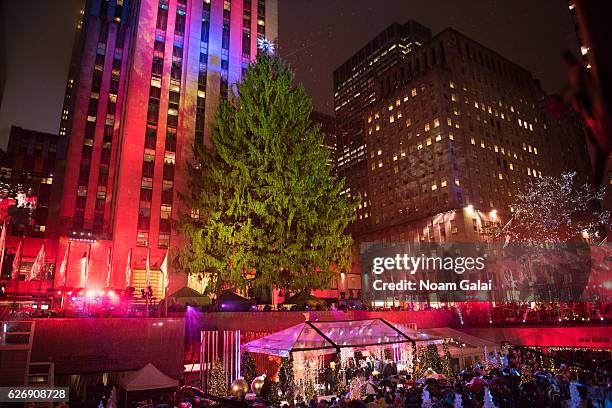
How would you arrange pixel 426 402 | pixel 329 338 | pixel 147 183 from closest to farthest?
pixel 426 402, pixel 329 338, pixel 147 183

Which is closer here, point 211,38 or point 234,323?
point 234,323

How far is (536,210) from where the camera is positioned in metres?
55.5

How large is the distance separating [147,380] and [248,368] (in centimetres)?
449

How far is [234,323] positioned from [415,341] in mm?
9603

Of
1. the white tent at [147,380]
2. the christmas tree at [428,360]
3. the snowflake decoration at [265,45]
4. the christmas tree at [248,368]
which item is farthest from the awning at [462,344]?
the snowflake decoration at [265,45]

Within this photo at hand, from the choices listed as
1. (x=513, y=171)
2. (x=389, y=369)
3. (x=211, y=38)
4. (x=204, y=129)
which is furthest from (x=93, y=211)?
(x=513, y=171)

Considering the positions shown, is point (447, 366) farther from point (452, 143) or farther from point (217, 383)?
point (452, 143)

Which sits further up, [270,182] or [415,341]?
[270,182]

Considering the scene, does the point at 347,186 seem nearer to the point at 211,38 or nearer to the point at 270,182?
the point at 211,38

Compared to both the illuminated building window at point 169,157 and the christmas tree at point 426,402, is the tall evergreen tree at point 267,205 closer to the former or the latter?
the illuminated building window at point 169,157

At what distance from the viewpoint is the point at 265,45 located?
4912 cm

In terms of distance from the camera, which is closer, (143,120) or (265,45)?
(143,120)

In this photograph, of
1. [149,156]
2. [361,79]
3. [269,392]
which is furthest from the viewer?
[361,79]

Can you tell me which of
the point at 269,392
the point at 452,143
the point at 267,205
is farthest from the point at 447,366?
the point at 452,143
